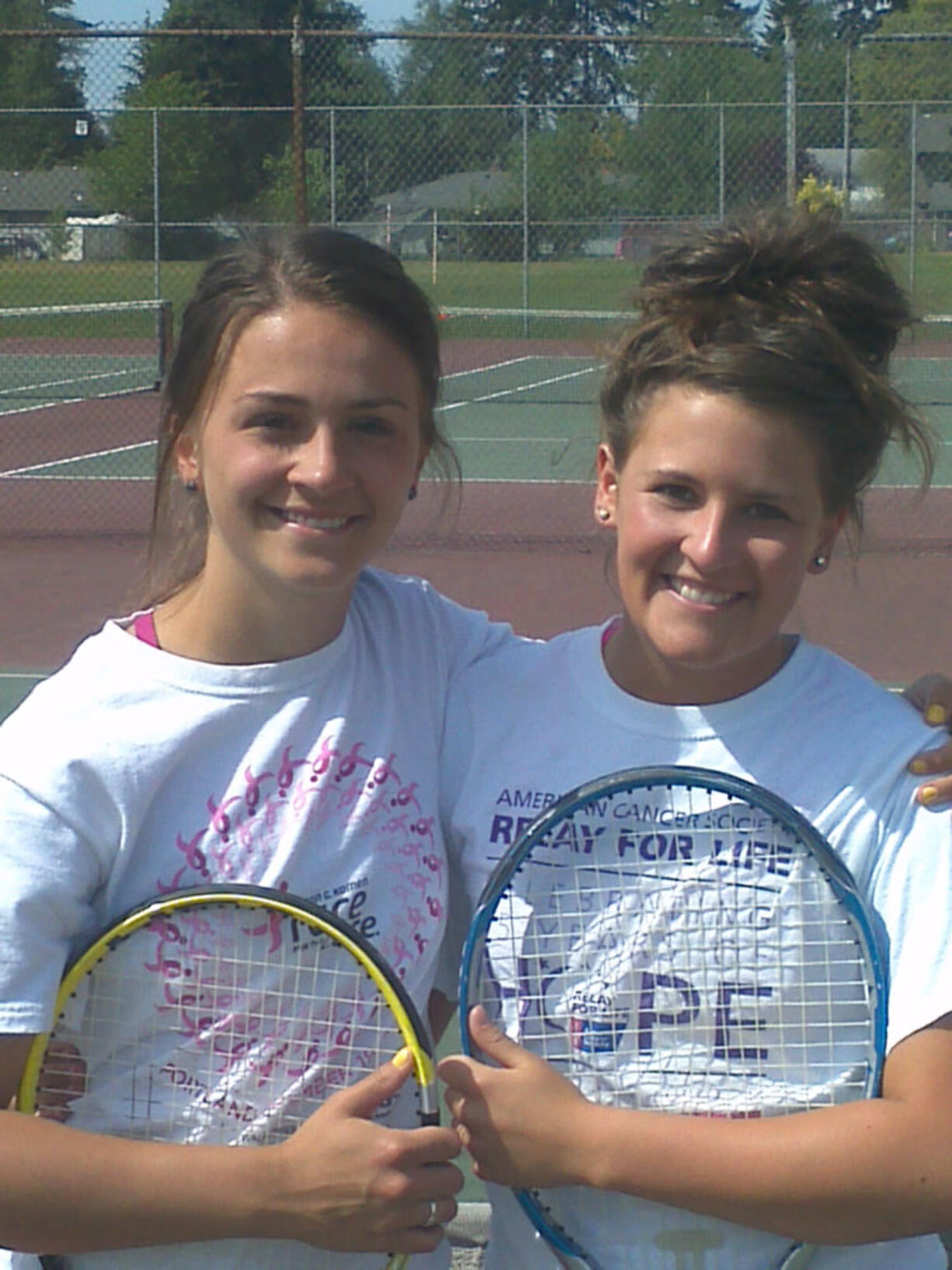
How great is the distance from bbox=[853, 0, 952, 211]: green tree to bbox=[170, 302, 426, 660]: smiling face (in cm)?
937

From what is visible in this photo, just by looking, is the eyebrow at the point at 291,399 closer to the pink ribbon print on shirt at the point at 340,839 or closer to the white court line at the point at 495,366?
the pink ribbon print on shirt at the point at 340,839

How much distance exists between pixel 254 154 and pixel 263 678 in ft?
35.4

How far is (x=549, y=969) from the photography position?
177cm

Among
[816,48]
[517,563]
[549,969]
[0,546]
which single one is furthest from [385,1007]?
[816,48]

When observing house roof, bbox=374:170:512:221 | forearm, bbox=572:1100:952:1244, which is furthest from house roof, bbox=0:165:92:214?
forearm, bbox=572:1100:952:1244

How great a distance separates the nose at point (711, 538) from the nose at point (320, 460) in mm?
358

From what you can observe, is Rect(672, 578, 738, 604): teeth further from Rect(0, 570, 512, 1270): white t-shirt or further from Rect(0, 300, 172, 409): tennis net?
Rect(0, 300, 172, 409): tennis net

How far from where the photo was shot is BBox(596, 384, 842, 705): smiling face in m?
1.74

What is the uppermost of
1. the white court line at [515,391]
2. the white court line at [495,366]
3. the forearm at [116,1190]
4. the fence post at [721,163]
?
the fence post at [721,163]

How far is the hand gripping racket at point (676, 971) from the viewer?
5.53 feet

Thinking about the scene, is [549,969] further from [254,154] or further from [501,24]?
[501,24]

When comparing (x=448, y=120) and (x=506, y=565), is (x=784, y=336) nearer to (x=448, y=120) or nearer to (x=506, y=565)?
(x=506, y=565)

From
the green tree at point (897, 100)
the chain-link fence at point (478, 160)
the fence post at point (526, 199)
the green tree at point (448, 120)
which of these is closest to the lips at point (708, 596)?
the chain-link fence at point (478, 160)

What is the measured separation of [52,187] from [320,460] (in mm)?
15211
